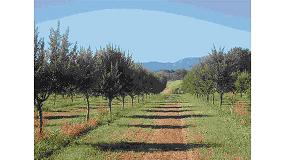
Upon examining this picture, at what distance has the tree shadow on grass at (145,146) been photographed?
23269 mm

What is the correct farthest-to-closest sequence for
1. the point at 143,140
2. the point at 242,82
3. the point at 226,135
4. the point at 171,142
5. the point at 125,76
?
the point at 242,82
the point at 125,76
the point at 226,135
the point at 143,140
the point at 171,142

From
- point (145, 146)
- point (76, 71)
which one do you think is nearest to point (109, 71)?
point (76, 71)

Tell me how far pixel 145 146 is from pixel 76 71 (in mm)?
5671

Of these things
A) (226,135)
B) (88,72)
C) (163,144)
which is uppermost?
(88,72)

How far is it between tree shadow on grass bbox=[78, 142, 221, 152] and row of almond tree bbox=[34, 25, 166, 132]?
11.1 feet

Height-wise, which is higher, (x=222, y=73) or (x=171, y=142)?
(x=222, y=73)

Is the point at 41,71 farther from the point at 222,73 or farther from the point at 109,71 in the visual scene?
the point at 222,73

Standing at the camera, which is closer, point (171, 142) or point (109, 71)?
point (171, 142)

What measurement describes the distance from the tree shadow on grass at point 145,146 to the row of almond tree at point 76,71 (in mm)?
3370

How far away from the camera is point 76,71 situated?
89.0ft

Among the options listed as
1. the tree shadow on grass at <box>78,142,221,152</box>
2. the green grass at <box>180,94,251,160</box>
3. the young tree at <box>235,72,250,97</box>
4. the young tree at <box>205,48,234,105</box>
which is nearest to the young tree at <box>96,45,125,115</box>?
the green grass at <box>180,94,251,160</box>

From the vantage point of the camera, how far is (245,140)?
25312 mm
